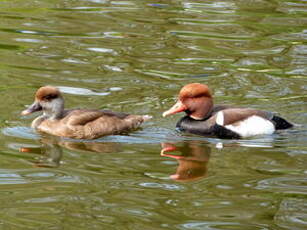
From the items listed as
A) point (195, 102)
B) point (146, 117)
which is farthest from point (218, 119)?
point (146, 117)

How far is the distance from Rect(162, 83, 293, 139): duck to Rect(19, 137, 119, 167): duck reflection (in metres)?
1.06

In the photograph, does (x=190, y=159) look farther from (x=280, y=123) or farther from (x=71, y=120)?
(x=280, y=123)

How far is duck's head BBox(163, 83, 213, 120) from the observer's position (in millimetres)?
9930

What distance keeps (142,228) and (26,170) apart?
197 cm

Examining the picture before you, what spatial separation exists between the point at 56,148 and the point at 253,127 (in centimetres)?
241

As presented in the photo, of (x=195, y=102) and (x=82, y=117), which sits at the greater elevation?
(x=195, y=102)

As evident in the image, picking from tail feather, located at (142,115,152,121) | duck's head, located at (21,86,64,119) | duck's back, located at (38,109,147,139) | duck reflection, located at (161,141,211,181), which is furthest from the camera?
tail feather, located at (142,115,152,121)

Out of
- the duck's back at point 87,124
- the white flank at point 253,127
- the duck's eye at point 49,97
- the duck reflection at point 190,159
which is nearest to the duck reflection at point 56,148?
the duck's back at point 87,124

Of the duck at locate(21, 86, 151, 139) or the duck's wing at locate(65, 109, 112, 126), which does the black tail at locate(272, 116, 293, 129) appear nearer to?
the duck at locate(21, 86, 151, 139)

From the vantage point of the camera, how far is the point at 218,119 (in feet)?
32.3

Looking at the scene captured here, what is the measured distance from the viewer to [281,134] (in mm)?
9906

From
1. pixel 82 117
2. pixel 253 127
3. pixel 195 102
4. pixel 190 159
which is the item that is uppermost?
pixel 195 102

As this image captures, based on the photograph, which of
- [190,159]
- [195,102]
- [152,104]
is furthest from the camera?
[152,104]

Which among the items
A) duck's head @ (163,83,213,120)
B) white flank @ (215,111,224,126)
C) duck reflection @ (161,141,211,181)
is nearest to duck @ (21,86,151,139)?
duck's head @ (163,83,213,120)
